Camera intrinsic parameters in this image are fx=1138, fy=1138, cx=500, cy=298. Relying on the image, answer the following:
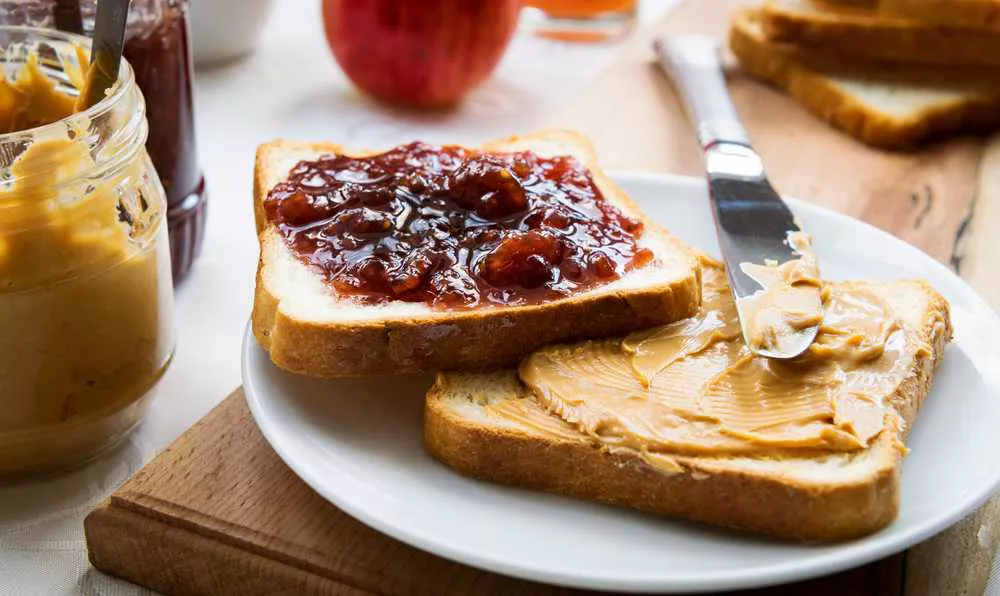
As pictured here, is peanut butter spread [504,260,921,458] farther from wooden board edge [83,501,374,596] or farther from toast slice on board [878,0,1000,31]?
toast slice on board [878,0,1000,31]

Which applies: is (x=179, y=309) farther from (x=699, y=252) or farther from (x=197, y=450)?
(x=699, y=252)

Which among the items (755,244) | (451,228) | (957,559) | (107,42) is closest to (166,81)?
(107,42)

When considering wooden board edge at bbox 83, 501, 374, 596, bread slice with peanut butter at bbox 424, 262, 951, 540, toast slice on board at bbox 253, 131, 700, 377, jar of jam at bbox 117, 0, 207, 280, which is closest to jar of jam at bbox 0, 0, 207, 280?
jar of jam at bbox 117, 0, 207, 280

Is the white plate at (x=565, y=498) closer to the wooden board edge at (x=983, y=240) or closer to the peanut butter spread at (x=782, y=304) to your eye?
the peanut butter spread at (x=782, y=304)

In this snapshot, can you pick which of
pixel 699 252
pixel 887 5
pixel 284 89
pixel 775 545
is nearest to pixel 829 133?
pixel 887 5

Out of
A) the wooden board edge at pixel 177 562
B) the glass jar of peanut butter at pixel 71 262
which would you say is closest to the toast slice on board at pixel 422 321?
the glass jar of peanut butter at pixel 71 262

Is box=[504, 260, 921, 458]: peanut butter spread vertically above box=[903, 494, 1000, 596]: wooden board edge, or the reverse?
box=[504, 260, 921, 458]: peanut butter spread

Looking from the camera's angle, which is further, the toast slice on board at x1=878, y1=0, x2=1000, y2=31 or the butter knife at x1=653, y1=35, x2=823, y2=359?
the toast slice on board at x1=878, y1=0, x2=1000, y2=31
